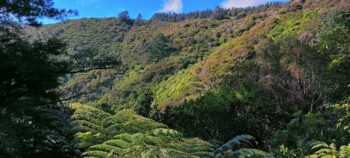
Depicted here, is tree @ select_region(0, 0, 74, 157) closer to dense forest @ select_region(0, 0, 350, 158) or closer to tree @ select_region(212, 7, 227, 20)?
dense forest @ select_region(0, 0, 350, 158)

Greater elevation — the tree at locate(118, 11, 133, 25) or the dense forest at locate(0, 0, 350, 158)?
the tree at locate(118, 11, 133, 25)

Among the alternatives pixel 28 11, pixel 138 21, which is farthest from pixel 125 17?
pixel 28 11

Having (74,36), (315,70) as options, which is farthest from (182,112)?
(74,36)

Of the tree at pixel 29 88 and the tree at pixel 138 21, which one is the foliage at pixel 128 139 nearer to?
the tree at pixel 29 88

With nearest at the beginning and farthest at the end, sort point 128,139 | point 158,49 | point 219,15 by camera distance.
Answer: point 128,139, point 158,49, point 219,15

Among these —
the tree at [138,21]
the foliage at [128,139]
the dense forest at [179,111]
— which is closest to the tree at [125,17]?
the tree at [138,21]

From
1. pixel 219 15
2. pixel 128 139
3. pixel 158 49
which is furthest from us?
pixel 219 15

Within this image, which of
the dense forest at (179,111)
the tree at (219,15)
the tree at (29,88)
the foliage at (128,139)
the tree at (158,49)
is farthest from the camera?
the tree at (219,15)

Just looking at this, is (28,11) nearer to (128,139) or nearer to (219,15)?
(128,139)

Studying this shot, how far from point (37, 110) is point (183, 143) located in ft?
8.50

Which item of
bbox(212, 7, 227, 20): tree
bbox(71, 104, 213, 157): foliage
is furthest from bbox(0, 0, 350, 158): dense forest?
bbox(212, 7, 227, 20): tree

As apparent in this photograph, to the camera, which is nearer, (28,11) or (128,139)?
(128,139)

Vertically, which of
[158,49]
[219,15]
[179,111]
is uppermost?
[219,15]

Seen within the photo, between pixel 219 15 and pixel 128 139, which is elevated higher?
pixel 219 15
